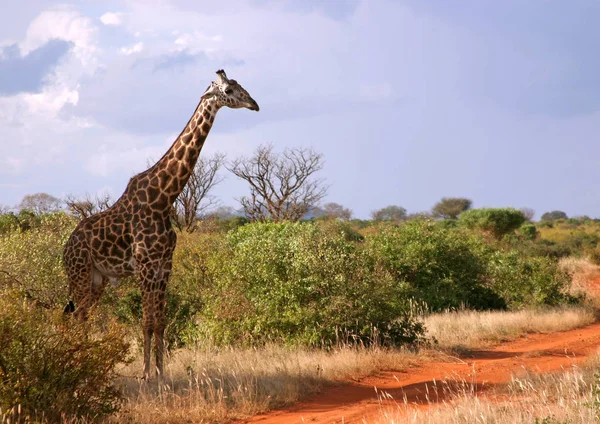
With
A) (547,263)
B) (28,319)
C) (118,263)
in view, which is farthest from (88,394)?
(547,263)

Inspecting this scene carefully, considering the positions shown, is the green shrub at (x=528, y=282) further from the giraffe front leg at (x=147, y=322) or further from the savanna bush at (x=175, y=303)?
the giraffe front leg at (x=147, y=322)

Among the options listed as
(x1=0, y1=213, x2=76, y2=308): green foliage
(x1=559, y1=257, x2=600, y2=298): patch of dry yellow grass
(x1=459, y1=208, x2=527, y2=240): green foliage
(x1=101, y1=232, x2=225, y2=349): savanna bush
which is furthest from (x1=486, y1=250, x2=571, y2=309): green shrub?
(x1=459, y1=208, x2=527, y2=240): green foliage

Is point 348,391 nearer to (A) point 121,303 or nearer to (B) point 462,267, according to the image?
(A) point 121,303

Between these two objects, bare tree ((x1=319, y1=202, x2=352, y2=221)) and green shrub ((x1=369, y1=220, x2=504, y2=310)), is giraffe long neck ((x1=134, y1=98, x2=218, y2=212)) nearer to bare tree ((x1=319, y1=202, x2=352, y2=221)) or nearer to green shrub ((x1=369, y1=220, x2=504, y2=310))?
green shrub ((x1=369, y1=220, x2=504, y2=310))

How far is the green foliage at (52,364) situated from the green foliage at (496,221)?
41.9 m

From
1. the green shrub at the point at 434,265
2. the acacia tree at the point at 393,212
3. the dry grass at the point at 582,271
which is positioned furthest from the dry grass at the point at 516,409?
the acacia tree at the point at 393,212

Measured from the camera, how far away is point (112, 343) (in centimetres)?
780

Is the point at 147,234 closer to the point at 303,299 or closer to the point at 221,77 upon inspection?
the point at 221,77

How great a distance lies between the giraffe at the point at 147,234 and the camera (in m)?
9.46

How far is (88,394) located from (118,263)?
95.4 inches

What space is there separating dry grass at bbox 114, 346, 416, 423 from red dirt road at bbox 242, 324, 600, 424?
26 centimetres

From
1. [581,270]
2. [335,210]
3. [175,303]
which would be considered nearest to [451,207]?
[335,210]

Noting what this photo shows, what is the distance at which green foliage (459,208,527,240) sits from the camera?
47344mm

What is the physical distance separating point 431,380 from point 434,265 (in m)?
9.64
